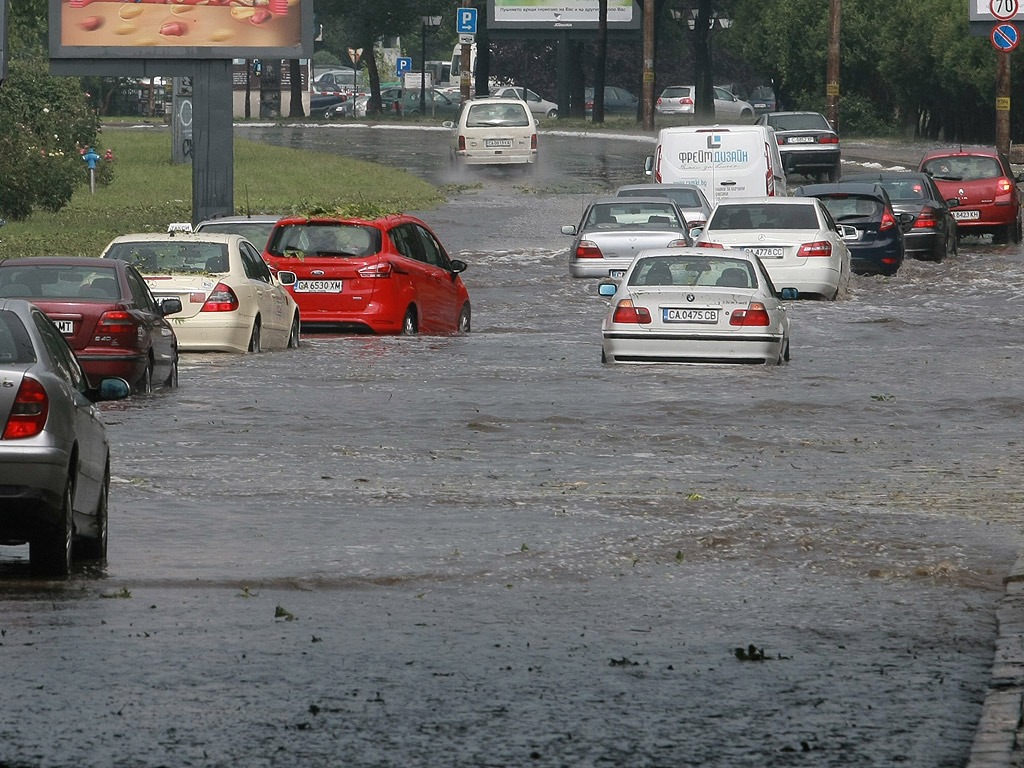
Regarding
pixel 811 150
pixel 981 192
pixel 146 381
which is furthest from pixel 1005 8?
pixel 146 381

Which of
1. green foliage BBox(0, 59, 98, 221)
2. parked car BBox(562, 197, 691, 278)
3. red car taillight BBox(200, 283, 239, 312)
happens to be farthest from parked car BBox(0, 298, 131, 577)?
green foliage BBox(0, 59, 98, 221)

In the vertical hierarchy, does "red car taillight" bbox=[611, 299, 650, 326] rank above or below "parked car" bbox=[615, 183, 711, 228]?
below

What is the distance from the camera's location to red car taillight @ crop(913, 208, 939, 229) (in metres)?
36.3

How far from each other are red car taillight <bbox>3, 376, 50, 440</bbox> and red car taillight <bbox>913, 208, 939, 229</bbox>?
28373 mm

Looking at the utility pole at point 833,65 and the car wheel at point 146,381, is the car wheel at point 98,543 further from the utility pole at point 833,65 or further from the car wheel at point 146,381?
the utility pole at point 833,65

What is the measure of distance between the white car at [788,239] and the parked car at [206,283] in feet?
27.3

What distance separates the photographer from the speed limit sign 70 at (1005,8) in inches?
1982

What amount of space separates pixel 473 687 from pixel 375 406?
10.6 meters

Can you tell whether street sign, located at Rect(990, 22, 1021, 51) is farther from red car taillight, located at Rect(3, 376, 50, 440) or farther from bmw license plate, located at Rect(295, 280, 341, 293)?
red car taillight, located at Rect(3, 376, 50, 440)

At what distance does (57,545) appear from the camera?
380 inches

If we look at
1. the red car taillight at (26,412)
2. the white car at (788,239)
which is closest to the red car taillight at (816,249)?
the white car at (788,239)

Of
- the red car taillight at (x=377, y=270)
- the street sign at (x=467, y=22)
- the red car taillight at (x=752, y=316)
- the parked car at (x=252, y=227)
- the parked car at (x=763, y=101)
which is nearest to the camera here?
the red car taillight at (x=752, y=316)

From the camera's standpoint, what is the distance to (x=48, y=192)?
1740 inches

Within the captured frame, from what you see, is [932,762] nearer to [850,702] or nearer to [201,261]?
[850,702]
